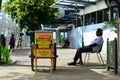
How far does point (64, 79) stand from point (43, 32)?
2386 millimetres

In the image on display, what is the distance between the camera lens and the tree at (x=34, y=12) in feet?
161

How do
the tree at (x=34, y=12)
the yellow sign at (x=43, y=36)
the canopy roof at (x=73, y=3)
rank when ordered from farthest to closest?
the tree at (x=34, y=12) → the canopy roof at (x=73, y=3) → the yellow sign at (x=43, y=36)

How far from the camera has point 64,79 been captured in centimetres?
1177

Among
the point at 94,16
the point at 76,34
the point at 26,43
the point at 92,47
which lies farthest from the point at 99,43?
the point at 26,43

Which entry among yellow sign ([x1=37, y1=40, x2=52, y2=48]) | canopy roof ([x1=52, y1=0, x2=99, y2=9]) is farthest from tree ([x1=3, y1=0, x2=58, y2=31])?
yellow sign ([x1=37, y1=40, x2=52, y2=48])

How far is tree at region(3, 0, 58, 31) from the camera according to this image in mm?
49031

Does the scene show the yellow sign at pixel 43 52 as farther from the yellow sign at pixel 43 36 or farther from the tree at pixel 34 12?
the tree at pixel 34 12

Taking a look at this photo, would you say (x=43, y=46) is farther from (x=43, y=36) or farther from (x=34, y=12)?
(x=34, y=12)

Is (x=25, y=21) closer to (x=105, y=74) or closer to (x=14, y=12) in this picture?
(x=14, y=12)

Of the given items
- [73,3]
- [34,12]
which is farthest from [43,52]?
[34,12]

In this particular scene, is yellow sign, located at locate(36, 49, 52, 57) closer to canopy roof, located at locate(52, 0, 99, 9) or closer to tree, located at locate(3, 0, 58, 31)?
canopy roof, located at locate(52, 0, 99, 9)

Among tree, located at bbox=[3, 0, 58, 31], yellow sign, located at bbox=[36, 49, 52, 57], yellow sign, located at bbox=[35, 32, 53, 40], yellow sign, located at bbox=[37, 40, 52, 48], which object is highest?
tree, located at bbox=[3, 0, 58, 31]

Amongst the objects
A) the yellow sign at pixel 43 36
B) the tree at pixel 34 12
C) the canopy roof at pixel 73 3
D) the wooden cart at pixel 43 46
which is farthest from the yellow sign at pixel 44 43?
the tree at pixel 34 12

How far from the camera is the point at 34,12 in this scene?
4925cm
